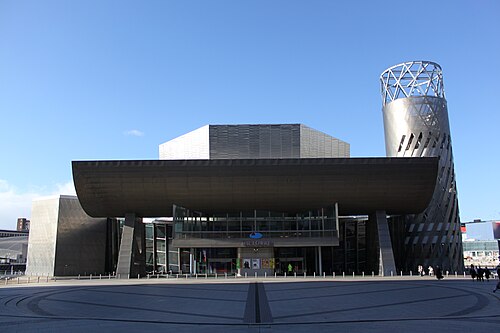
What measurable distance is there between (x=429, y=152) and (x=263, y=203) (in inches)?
1090

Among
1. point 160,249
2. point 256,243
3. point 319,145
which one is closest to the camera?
point 256,243

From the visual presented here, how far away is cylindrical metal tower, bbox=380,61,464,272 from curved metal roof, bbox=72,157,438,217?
11543 millimetres

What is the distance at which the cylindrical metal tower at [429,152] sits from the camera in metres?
64.9

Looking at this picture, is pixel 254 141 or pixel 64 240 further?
pixel 64 240

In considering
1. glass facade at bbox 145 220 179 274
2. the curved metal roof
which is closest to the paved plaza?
the curved metal roof

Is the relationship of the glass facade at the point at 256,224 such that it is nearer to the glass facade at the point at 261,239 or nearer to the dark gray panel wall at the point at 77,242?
the glass facade at the point at 261,239

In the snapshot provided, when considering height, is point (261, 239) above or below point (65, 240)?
below

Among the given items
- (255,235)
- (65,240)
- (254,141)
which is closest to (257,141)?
(254,141)

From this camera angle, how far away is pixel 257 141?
2356 inches

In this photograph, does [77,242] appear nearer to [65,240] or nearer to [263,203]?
[65,240]

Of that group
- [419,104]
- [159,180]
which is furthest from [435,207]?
[159,180]

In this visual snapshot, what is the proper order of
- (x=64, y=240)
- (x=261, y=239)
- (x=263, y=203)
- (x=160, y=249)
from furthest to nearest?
(x=160, y=249)
(x=64, y=240)
(x=263, y=203)
(x=261, y=239)

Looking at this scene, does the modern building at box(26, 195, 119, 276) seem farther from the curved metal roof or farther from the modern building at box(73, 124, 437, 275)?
the curved metal roof

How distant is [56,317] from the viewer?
17.4m
